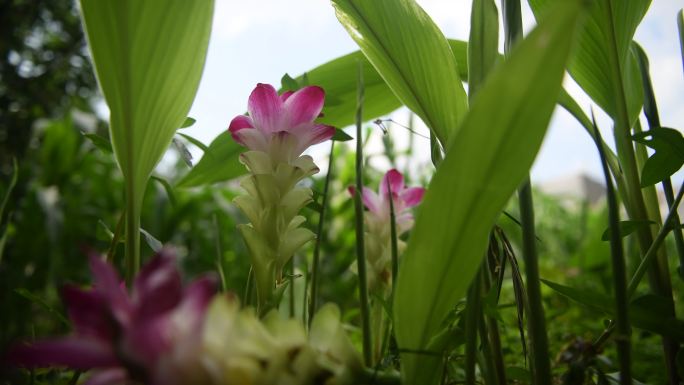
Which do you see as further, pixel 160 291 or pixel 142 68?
pixel 142 68

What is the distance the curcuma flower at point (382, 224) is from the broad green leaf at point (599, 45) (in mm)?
161

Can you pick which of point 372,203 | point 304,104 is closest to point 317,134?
point 304,104

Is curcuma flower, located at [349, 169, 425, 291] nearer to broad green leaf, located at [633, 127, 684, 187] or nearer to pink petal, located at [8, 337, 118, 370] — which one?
broad green leaf, located at [633, 127, 684, 187]

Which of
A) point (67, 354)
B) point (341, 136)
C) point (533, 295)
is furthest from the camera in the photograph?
point (341, 136)

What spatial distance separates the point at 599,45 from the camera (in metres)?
0.42

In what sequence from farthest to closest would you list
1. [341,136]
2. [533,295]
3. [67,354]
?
[341,136]
[533,295]
[67,354]

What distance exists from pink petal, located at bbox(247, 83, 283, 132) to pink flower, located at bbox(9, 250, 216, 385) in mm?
158

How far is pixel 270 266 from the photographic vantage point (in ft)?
1.02

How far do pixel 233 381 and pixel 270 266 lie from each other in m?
0.14

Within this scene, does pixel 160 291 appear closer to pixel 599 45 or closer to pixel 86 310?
pixel 86 310

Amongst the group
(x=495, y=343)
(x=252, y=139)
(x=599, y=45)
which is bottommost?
(x=495, y=343)

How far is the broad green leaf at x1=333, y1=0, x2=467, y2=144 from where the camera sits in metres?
0.33

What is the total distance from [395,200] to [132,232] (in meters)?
0.21

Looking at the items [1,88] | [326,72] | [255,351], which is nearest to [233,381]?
[255,351]
